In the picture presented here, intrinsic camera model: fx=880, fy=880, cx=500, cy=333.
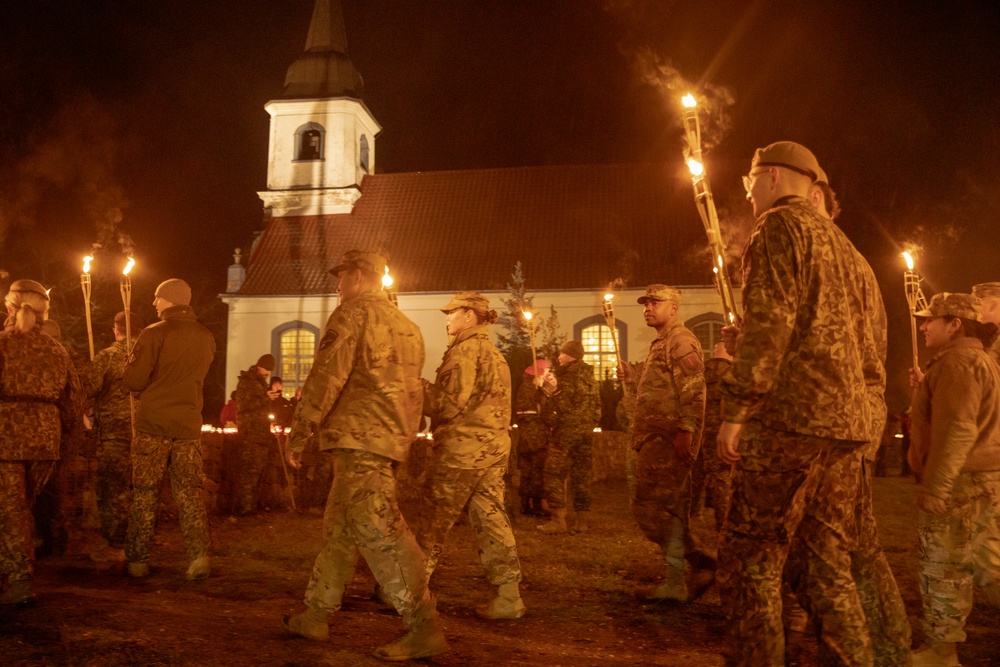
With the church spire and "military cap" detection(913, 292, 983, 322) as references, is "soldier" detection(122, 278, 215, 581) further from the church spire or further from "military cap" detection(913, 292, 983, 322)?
the church spire

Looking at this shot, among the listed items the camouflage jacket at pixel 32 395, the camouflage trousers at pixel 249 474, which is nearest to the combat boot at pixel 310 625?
the camouflage jacket at pixel 32 395

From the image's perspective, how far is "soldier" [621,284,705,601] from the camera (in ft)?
19.8

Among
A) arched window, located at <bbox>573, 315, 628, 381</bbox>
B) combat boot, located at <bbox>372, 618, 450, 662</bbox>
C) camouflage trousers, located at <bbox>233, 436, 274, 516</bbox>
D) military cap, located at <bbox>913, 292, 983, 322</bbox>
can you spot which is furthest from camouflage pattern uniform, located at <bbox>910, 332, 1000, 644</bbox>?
arched window, located at <bbox>573, 315, 628, 381</bbox>

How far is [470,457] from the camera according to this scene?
18.7ft

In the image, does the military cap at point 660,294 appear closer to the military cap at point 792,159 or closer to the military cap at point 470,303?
the military cap at point 470,303

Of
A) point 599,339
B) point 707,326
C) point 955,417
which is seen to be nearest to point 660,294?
point 955,417

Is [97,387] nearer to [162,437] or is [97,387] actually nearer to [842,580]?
[162,437]

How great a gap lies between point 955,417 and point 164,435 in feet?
17.4

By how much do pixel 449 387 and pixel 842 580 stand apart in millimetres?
2893

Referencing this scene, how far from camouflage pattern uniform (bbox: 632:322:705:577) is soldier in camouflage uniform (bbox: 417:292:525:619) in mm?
1018

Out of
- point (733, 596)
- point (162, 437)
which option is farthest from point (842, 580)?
point (162, 437)

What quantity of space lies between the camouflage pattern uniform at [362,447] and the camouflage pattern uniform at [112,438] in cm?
335

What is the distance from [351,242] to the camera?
36.4m

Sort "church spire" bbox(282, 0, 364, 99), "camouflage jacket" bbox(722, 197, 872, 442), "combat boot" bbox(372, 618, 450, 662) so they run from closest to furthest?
"camouflage jacket" bbox(722, 197, 872, 442)
"combat boot" bbox(372, 618, 450, 662)
"church spire" bbox(282, 0, 364, 99)
